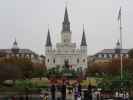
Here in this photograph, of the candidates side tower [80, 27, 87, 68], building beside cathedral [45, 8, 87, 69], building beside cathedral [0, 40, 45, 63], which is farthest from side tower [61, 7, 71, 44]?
building beside cathedral [0, 40, 45, 63]

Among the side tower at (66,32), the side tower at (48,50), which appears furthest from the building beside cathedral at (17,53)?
the side tower at (66,32)

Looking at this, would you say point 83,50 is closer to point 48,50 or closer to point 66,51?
point 66,51

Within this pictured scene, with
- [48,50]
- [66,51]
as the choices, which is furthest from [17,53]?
[66,51]

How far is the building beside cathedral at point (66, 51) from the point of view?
158 metres

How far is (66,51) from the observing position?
158875mm

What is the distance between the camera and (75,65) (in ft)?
518

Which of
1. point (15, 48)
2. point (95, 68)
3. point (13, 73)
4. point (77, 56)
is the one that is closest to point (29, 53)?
point (15, 48)

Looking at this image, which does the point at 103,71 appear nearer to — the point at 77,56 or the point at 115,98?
the point at 77,56

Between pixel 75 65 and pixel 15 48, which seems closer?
pixel 75 65

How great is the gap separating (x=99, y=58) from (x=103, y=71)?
243 feet

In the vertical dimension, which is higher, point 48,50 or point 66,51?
point 48,50

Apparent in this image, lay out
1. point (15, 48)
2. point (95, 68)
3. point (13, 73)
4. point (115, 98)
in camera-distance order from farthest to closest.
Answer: point (15, 48) < point (95, 68) < point (13, 73) < point (115, 98)

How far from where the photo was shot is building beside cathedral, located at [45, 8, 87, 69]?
519 ft

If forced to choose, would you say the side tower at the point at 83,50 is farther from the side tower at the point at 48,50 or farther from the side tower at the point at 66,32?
the side tower at the point at 48,50
